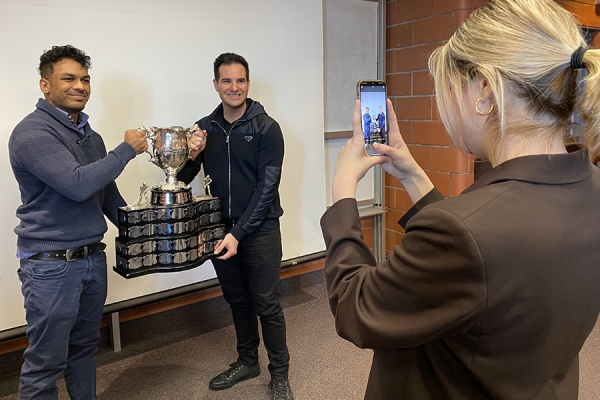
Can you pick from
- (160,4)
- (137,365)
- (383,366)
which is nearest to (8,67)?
(160,4)

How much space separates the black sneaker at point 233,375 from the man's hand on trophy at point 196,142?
104 centimetres

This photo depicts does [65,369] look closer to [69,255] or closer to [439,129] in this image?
[69,255]

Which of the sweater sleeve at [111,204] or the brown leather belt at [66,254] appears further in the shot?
the sweater sleeve at [111,204]

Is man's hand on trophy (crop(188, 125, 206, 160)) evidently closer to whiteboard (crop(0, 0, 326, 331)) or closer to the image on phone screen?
whiteboard (crop(0, 0, 326, 331))

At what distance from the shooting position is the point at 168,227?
1917mm

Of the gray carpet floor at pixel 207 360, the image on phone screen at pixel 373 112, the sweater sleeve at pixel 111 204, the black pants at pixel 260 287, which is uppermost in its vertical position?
the image on phone screen at pixel 373 112

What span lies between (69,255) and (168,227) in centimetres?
38

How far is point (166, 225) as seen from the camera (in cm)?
192

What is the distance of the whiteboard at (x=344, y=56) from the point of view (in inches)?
123

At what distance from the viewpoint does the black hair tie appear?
0.63m

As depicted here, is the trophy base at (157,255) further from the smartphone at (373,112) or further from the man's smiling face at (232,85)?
the smartphone at (373,112)

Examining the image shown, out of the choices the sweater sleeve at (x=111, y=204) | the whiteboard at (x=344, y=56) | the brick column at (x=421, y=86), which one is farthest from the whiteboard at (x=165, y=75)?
the brick column at (x=421, y=86)

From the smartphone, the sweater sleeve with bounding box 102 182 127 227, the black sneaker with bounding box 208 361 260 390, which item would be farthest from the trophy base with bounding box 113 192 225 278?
the smartphone

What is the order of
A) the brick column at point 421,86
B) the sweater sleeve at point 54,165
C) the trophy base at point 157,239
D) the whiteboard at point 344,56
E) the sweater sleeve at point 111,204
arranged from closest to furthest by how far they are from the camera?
the sweater sleeve at point 54,165, the trophy base at point 157,239, the sweater sleeve at point 111,204, the brick column at point 421,86, the whiteboard at point 344,56
